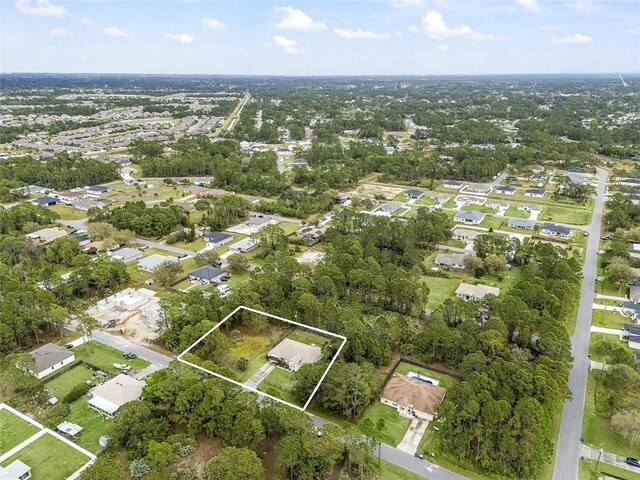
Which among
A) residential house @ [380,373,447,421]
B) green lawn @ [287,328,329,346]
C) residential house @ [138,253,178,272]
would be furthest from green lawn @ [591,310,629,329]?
residential house @ [138,253,178,272]

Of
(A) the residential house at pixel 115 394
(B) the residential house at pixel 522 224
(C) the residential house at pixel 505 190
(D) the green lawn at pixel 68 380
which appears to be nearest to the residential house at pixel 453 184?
(C) the residential house at pixel 505 190

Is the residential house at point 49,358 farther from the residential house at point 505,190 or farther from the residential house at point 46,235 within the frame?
the residential house at point 505,190

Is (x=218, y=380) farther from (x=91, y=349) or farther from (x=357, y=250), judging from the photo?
(x=357, y=250)

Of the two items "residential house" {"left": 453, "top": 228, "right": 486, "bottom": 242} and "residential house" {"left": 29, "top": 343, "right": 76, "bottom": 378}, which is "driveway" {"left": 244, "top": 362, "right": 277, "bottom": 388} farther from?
"residential house" {"left": 453, "top": 228, "right": 486, "bottom": 242}

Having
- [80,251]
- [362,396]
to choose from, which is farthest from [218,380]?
[80,251]

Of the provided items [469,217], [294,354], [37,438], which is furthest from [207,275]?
[469,217]
